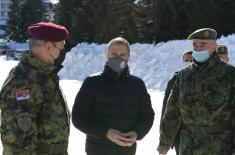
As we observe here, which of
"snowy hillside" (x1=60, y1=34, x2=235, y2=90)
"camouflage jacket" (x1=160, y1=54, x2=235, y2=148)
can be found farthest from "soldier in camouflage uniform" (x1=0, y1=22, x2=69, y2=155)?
"snowy hillside" (x1=60, y1=34, x2=235, y2=90)

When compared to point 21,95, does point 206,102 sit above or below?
below

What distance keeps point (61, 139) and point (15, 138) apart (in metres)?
0.45

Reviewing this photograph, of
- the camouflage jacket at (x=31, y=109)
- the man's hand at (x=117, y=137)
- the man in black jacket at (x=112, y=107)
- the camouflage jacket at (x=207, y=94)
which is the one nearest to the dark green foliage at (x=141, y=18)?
the camouflage jacket at (x=207, y=94)

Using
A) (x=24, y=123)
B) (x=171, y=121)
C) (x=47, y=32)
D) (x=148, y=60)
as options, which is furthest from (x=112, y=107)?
(x=148, y=60)

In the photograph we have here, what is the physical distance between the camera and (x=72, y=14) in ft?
108

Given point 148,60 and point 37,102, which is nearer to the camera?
point 37,102

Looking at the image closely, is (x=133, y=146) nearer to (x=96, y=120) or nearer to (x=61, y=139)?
(x=96, y=120)

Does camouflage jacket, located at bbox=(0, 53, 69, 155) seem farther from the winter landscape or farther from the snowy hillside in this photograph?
the snowy hillside

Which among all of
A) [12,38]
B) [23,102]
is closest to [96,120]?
[23,102]

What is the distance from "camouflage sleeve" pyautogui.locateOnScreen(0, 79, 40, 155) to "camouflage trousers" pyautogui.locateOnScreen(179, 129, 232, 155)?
1706 millimetres

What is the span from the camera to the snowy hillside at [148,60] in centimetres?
1825

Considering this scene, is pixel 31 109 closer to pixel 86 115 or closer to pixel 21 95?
pixel 21 95

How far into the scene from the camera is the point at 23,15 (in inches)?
2571

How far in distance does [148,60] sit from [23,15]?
153ft
